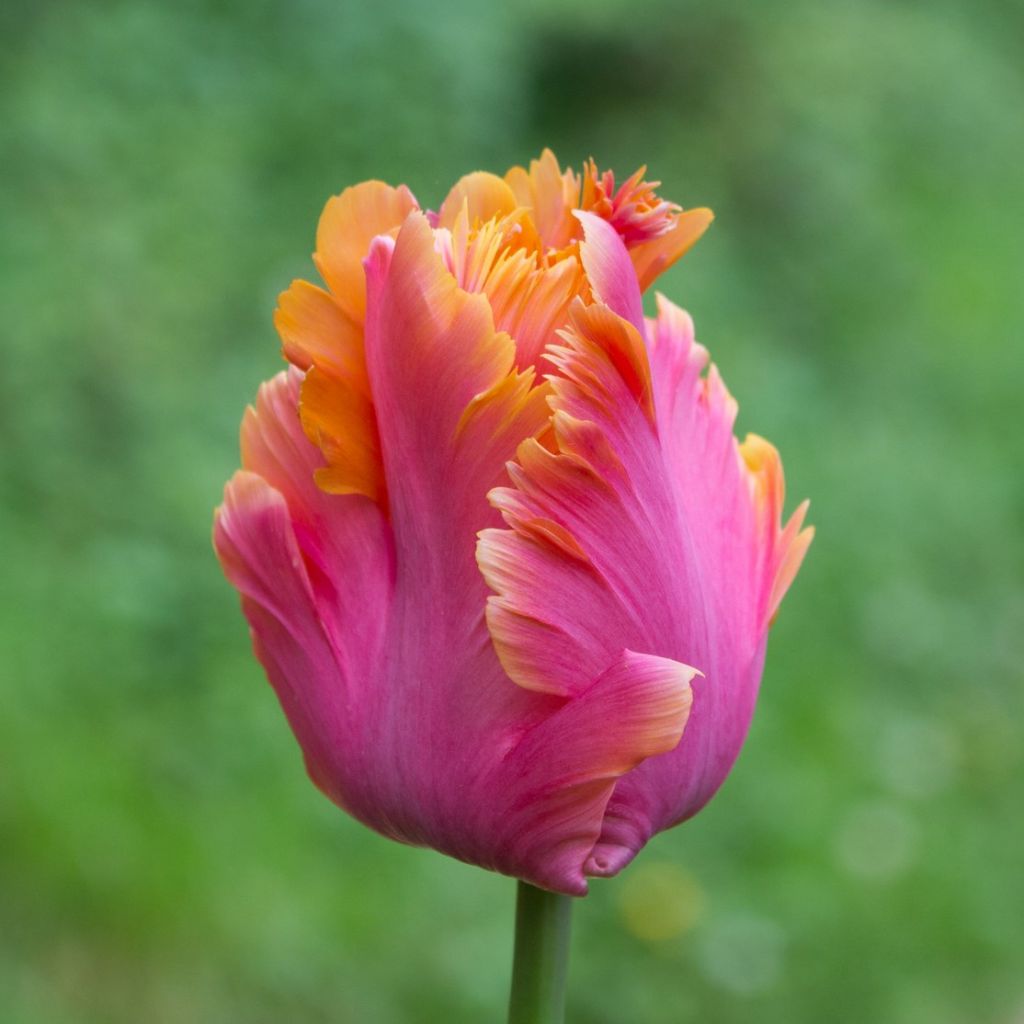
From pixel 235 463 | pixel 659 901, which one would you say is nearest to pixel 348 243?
pixel 659 901

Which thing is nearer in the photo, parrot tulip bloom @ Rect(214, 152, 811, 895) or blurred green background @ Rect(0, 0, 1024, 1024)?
parrot tulip bloom @ Rect(214, 152, 811, 895)

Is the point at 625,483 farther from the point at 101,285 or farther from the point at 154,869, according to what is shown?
the point at 101,285

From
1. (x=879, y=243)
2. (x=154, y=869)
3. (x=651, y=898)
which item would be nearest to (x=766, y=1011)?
(x=651, y=898)

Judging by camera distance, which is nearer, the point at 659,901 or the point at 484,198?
the point at 484,198

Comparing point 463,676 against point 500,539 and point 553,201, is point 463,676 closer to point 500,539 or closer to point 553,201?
point 500,539

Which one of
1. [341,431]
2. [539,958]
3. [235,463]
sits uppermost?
[235,463]


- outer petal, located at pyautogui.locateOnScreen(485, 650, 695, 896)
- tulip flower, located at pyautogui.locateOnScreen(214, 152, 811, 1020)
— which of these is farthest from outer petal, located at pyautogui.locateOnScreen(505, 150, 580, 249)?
outer petal, located at pyautogui.locateOnScreen(485, 650, 695, 896)

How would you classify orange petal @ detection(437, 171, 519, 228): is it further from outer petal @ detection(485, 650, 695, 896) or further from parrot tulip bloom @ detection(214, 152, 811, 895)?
outer petal @ detection(485, 650, 695, 896)
